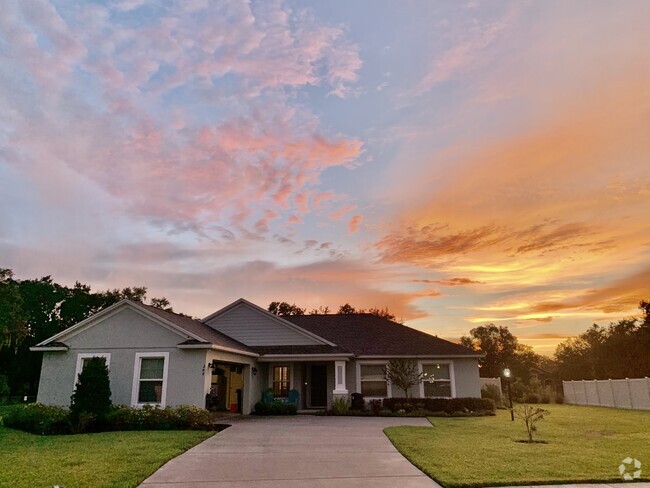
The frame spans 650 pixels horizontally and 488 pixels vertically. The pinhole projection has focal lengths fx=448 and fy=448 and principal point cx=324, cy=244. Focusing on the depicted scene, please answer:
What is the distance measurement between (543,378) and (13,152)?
48364mm

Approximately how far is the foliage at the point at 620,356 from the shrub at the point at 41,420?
41764mm

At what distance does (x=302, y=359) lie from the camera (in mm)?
21219

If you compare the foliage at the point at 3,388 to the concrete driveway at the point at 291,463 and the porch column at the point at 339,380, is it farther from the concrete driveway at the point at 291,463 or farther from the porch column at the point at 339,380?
the concrete driveway at the point at 291,463

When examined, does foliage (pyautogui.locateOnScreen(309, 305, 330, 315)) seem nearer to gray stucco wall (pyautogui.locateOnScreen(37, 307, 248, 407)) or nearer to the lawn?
gray stucco wall (pyautogui.locateOnScreen(37, 307, 248, 407))

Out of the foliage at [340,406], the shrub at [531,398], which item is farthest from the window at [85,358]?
the shrub at [531,398]

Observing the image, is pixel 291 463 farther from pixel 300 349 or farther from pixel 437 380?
pixel 437 380

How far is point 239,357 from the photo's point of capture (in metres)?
19.5

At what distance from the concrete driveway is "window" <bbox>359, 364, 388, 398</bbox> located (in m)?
8.79

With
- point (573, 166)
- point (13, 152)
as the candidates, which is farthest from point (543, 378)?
point (13, 152)

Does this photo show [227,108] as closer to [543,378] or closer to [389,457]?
[389,457]

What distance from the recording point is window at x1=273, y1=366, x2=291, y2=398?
22.6 m

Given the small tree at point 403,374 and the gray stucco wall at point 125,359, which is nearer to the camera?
the gray stucco wall at point 125,359

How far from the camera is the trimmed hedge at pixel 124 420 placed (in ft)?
45.8

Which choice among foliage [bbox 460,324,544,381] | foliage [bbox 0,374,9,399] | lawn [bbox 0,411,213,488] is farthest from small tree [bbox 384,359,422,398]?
foliage [bbox 460,324,544,381]
